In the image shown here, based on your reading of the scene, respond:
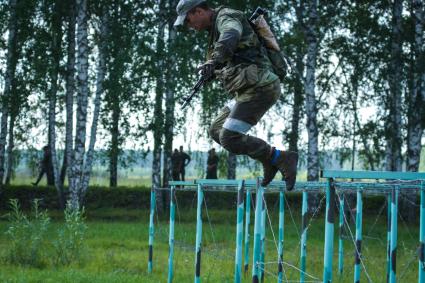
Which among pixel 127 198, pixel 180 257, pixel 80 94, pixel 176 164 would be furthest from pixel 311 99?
pixel 180 257

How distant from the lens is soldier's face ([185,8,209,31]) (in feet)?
18.6

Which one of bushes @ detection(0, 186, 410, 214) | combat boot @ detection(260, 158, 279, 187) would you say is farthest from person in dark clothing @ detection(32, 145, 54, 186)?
combat boot @ detection(260, 158, 279, 187)

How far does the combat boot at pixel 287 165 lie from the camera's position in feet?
19.3

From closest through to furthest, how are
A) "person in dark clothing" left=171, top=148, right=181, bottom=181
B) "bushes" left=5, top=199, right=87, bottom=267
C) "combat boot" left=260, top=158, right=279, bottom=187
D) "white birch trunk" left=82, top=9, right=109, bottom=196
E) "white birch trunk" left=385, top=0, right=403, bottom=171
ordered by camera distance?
"combat boot" left=260, top=158, right=279, bottom=187, "bushes" left=5, top=199, right=87, bottom=267, "white birch trunk" left=82, top=9, right=109, bottom=196, "white birch trunk" left=385, top=0, right=403, bottom=171, "person in dark clothing" left=171, top=148, right=181, bottom=181

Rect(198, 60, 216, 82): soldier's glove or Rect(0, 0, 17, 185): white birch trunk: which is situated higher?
Rect(0, 0, 17, 185): white birch trunk

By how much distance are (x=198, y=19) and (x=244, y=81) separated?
2.08 ft

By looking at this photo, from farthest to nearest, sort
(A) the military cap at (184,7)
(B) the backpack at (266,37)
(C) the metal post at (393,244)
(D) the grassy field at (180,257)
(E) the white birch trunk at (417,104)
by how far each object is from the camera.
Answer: (E) the white birch trunk at (417,104) → (D) the grassy field at (180,257) → (B) the backpack at (266,37) → (A) the military cap at (184,7) → (C) the metal post at (393,244)

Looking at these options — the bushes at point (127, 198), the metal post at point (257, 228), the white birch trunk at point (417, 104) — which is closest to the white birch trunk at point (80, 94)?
the bushes at point (127, 198)

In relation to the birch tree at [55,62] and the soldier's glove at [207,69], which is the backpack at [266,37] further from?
the birch tree at [55,62]

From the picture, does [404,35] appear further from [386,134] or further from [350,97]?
[350,97]

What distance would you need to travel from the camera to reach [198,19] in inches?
225

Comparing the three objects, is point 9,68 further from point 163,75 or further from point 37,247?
point 37,247

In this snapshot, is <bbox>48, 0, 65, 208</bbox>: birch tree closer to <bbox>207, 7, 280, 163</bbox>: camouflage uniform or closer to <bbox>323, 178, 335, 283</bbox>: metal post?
<bbox>207, 7, 280, 163</bbox>: camouflage uniform

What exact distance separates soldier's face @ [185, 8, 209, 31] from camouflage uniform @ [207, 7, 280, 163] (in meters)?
0.07
